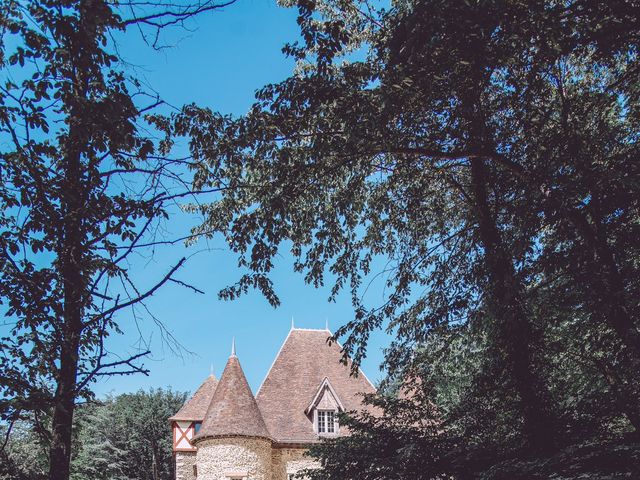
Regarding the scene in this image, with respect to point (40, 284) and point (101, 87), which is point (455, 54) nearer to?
point (101, 87)

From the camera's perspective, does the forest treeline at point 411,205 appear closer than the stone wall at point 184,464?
Yes

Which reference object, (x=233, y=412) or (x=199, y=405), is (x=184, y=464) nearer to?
(x=199, y=405)

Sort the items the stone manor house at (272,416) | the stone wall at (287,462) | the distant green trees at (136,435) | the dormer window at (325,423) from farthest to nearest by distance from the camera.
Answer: the distant green trees at (136,435) → the dormer window at (325,423) → the stone wall at (287,462) → the stone manor house at (272,416)

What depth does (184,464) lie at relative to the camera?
82.6ft

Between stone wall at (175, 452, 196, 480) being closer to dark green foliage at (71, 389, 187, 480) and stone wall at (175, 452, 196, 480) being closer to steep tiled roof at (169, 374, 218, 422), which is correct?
steep tiled roof at (169, 374, 218, 422)

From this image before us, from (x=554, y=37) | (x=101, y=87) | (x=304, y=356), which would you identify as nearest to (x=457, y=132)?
(x=554, y=37)

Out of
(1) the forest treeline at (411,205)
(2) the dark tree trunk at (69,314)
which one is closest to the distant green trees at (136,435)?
(1) the forest treeline at (411,205)

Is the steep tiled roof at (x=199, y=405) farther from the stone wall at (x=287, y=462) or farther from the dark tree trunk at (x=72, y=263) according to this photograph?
the dark tree trunk at (x=72, y=263)

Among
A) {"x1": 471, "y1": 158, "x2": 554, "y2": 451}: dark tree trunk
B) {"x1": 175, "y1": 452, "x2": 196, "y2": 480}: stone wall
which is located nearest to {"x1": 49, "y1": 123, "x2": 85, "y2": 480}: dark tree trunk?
{"x1": 471, "y1": 158, "x2": 554, "y2": 451}: dark tree trunk

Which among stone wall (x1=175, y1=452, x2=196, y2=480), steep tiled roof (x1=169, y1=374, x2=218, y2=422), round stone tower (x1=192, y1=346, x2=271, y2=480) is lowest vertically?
stone wall (x1=175, y1=452, x2=196, y2=480)

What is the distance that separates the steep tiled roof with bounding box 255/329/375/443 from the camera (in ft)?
68.8

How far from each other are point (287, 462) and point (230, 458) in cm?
267

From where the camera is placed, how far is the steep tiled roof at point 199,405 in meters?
24.9

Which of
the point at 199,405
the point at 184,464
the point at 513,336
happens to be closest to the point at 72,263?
the point at 513,336
